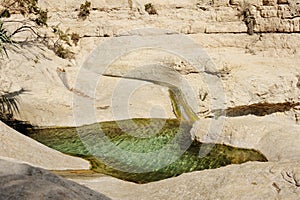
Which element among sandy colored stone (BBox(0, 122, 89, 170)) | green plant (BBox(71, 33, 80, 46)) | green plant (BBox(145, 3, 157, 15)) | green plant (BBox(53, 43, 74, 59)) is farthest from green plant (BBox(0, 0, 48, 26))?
sandy colored stone (BBox(0, 122, 89, 170))

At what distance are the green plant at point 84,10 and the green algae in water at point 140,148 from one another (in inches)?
264

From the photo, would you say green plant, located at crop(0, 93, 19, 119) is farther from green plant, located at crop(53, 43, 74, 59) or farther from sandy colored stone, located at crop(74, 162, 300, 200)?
sandy colored stone, located at crop(74, 162, 300, 200)

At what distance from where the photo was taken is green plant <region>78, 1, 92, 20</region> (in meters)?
17.1

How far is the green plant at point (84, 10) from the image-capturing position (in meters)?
17.1

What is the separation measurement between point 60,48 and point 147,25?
3825mm

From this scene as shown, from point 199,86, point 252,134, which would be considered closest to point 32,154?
point 252,134

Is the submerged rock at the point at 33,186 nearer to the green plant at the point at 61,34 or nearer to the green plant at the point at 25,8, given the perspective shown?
the green plant at the point at 61,34

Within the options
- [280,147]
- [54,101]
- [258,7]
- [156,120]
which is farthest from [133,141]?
[258,7]

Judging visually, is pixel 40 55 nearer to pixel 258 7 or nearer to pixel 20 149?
pixel 20 149

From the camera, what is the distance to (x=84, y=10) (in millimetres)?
17125

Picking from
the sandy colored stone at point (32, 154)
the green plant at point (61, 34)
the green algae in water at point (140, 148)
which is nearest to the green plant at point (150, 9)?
the green plant at point (61, 34)

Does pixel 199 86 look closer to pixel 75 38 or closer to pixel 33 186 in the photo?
pixel 75 38

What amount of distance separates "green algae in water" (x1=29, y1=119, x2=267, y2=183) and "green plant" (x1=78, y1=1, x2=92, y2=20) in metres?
6.70

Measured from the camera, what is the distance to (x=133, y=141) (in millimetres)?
11047
